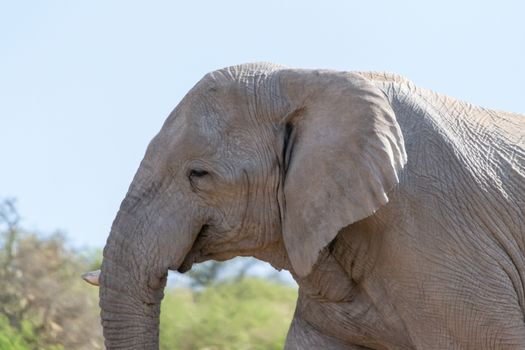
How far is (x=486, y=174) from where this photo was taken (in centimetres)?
747

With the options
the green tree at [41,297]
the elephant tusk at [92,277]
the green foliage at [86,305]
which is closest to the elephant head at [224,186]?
the elephant tusk at [92,277]

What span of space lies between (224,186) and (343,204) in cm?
58

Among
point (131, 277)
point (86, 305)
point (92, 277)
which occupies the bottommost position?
point (86, 305)

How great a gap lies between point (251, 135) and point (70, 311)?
9.75 meters

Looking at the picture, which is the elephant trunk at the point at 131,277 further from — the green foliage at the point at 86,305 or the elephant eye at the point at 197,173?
the green foliage at the point at 86,305

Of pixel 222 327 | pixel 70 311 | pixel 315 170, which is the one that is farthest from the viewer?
pixel 222 327

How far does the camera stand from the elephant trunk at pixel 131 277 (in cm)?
746

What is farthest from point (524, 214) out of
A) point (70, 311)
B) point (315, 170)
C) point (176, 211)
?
point (70, 311)

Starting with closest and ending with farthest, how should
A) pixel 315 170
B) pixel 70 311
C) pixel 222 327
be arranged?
1. pixel 315 170
2. pixel 70 311
3. pixel 222 327

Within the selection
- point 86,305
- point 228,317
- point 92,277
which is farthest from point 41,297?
point 92,277

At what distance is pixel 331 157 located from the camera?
729cm

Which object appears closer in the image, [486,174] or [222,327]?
[486,174]

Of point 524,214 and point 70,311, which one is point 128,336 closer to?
point 524,214

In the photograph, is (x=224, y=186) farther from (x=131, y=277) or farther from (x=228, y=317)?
(x=228, y=317)
